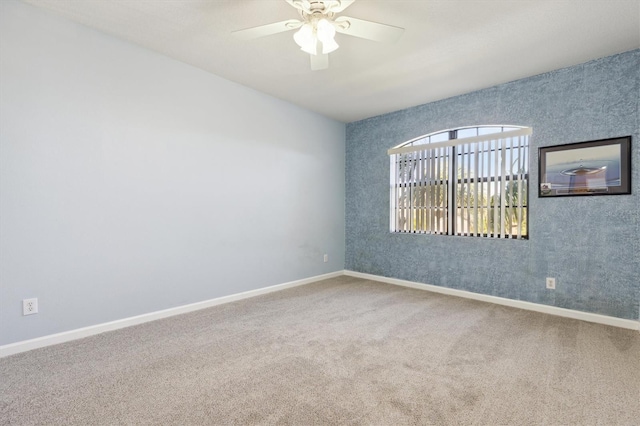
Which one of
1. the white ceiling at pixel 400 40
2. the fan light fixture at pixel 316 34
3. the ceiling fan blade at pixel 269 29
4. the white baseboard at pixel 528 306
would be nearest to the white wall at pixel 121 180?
the white ceiling at pixel 400 40

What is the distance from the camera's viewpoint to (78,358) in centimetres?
212

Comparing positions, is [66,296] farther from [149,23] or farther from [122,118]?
[149,23]

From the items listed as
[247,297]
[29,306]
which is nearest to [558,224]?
[247,297]

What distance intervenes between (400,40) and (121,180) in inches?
107

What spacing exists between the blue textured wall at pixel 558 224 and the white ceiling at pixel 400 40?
235 millimetres

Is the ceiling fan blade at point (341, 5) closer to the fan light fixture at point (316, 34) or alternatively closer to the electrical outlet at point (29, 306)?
the fan light fixture at point (316, 34)

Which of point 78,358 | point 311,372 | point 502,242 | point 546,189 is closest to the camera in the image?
point 311,372

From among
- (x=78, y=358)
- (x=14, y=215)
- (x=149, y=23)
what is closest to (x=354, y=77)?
(x=149, y=23)

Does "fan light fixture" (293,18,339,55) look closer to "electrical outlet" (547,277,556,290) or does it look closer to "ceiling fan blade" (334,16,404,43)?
"ceiling fan blade" (334,16,404,43)

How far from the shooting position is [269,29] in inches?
79.0

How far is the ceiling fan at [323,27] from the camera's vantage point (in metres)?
1.87

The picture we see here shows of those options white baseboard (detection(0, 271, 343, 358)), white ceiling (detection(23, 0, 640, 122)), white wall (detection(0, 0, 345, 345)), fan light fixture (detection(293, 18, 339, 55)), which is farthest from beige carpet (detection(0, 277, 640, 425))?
white ceiling (detection(23, 0, 640, 122))

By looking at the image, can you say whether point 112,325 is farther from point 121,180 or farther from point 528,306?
point 528,306

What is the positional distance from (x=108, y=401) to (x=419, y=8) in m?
3.18
